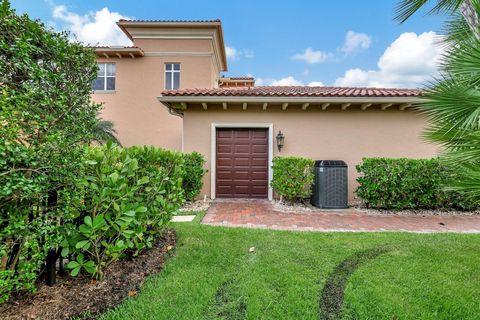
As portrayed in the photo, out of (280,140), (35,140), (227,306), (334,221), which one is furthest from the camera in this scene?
(280,140)

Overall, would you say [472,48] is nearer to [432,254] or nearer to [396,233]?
[432,254]

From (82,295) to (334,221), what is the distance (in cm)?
491

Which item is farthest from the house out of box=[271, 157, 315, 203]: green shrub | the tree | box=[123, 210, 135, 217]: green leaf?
the tree

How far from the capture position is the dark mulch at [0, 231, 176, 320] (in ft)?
7.05

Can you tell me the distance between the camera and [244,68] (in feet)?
64.6

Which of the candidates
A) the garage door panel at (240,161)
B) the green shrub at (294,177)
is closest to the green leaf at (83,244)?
the green shrub at (294,177)

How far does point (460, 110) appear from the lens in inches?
102

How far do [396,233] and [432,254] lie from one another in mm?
1002

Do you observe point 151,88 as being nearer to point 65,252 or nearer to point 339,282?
point 65,252

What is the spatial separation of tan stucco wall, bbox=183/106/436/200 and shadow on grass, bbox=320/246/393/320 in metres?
4.78

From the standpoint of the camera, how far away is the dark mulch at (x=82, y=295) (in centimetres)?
215

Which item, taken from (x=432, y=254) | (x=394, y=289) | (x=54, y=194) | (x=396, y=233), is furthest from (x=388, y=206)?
(x=54, y=194)

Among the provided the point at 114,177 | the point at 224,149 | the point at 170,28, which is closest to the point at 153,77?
the point at 170,28

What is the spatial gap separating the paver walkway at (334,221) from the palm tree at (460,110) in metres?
2.70
